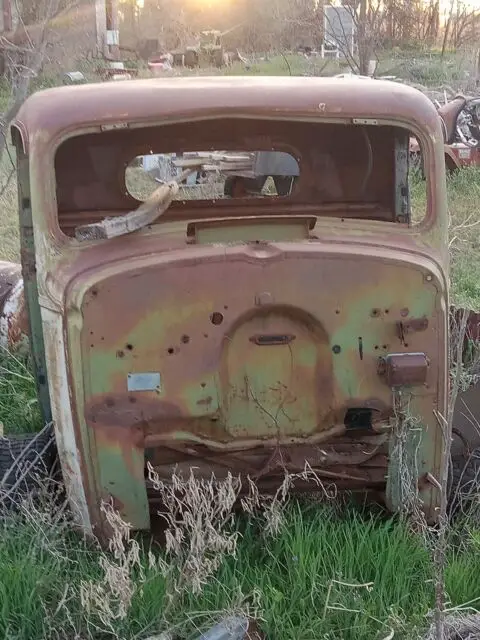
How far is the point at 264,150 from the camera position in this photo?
3361 mm

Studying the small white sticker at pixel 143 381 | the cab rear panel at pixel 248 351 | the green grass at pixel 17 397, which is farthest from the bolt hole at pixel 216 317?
the green grass at pixel 17 397

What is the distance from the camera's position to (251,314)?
8.63ft

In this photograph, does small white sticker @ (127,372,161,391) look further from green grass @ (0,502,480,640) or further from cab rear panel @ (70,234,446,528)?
green grass @ (0,502,480,640)

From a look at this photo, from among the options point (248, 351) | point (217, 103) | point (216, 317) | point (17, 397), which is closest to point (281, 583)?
point (248, 351)

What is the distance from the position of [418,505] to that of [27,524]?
4.48 ft

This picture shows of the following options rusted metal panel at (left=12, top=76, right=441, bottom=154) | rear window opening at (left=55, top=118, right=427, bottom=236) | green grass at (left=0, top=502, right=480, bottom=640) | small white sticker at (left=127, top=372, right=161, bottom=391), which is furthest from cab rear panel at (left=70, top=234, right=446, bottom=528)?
rear window opening at (left=55, top=118, right=427, bottom=236)

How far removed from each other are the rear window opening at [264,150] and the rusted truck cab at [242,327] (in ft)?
1.04

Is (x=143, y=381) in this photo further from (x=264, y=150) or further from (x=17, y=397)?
(x=17, y=397)

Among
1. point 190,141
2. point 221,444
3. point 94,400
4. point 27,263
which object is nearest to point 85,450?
point 94,400

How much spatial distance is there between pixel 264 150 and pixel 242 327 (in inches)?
39.1

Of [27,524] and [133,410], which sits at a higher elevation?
[133,410]

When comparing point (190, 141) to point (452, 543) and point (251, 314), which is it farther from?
point (452, 543)

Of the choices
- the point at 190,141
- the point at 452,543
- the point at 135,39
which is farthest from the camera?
the point at 135,39

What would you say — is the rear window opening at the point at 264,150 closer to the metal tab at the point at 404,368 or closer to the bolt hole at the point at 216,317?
the bolt hole at the point at 216,317
